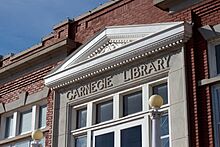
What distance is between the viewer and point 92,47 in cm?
1614

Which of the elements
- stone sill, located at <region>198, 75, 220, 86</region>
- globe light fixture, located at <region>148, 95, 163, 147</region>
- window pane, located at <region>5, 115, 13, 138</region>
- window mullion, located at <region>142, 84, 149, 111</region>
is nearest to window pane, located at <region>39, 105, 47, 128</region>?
window pane, located at <region>5, 115, 13, 138</region>

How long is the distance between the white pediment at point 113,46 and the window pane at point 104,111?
1.02 m

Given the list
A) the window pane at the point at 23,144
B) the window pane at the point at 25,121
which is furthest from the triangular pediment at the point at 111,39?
the window pane at the point at 23,144

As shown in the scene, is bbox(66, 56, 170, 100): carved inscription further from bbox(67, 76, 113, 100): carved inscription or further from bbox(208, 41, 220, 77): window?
bbox(208, 41, 220, 77): window

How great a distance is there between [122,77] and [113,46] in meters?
1.14

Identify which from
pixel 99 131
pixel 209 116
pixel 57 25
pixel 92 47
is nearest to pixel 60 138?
pixel 99 131

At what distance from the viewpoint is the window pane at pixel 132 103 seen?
14523 mm

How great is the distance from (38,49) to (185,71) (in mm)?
6796

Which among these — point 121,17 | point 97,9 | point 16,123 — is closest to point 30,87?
point 16,123

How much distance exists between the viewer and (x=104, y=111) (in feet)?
50.7

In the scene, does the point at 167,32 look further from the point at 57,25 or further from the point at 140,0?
the point at 57,25

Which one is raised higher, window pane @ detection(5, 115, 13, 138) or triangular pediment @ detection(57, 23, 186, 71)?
triangular pediment @ detection(57, 23, 186, 71)

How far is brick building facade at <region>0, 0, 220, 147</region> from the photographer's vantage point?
42.2 feet

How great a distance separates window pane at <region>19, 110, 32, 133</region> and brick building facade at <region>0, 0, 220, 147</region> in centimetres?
5
